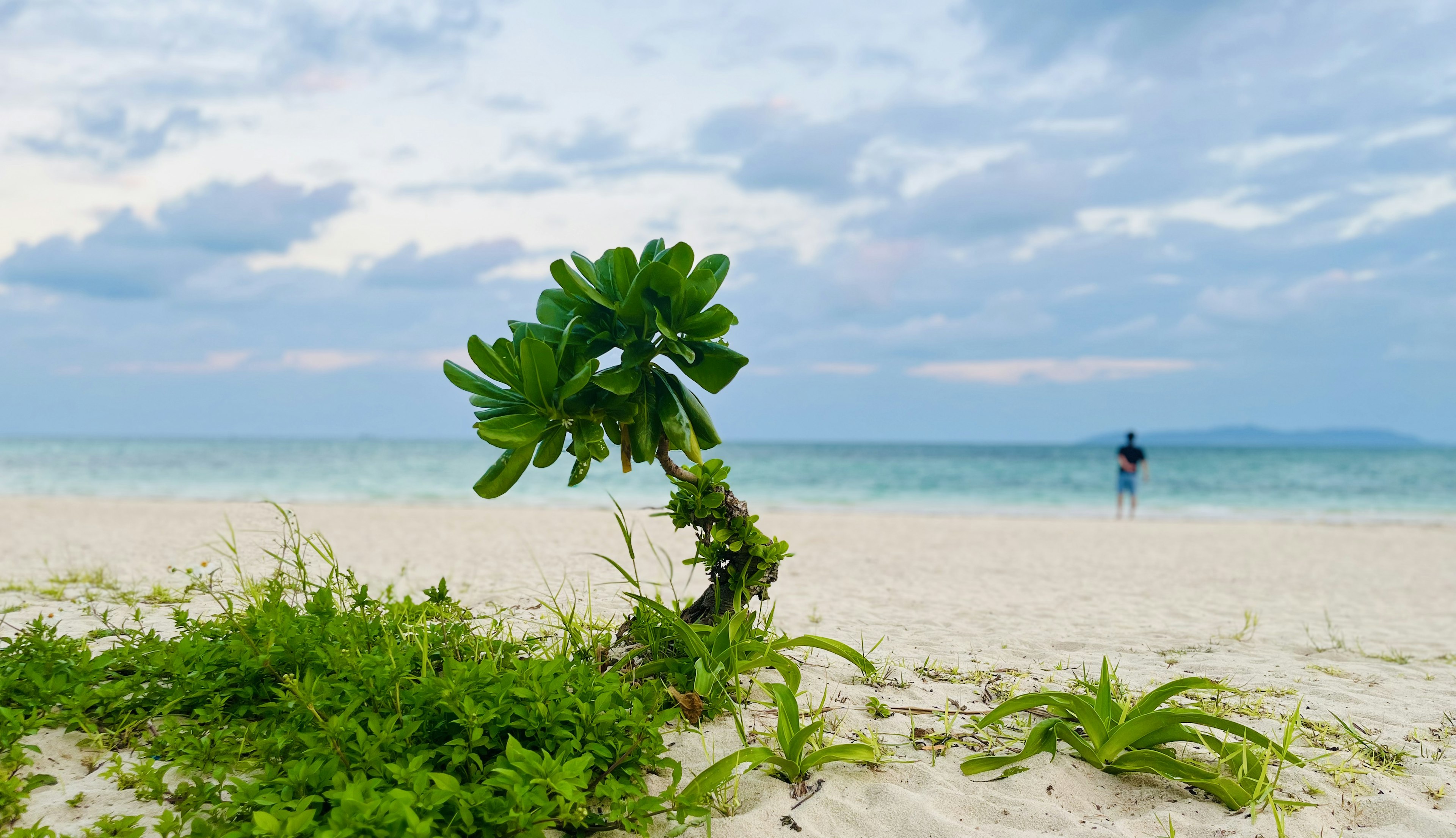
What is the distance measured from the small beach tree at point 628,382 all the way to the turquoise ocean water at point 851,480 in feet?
42.0

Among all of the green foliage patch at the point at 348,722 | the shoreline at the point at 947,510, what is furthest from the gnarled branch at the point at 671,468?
the shoreline at the point at 947,510

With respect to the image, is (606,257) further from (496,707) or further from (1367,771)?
(1367,771)

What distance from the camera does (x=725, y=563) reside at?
3.42 meters

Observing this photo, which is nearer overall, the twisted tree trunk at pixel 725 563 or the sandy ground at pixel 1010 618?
the sandy ground at pixel 1010 618

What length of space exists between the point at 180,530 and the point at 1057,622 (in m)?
10.6

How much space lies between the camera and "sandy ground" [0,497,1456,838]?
8.52 feet

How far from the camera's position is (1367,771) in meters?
2.86

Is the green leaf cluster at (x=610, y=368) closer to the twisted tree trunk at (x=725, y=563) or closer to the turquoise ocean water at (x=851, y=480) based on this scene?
the twisted tree trunk at (x=725, y=563)

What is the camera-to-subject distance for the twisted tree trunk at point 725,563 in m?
3.29

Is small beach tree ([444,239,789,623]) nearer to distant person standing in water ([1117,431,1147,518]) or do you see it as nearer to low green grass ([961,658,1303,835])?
low green grass ([961,658,1303,835])

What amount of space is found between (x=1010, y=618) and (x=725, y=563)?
3228 mm

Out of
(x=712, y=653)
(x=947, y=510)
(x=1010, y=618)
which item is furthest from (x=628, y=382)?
(x=947, y=510)

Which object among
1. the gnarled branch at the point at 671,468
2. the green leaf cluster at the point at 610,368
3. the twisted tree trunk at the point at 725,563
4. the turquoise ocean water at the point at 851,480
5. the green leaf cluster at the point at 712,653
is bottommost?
the turquoise ocean water at the point at 851,480

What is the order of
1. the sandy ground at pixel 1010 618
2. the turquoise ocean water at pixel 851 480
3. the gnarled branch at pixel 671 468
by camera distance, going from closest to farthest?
the sandy ground at pixel 1010 618
the gnarled branch at pixel 671 468
the turquoise ocean water at pixel 851 480
